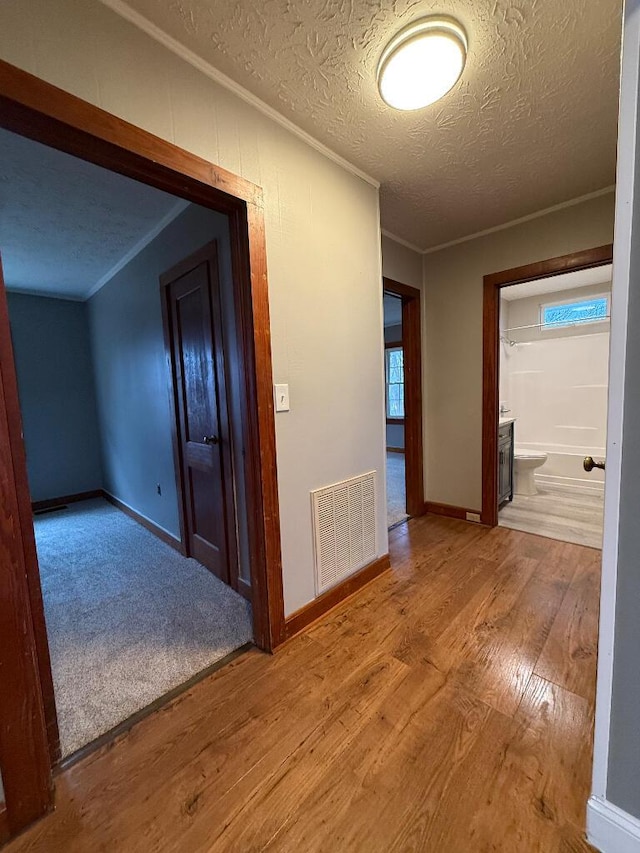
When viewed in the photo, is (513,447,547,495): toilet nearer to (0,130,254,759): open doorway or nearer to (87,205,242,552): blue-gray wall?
(0,130,254,759): open doorway

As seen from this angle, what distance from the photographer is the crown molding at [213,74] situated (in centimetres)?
114

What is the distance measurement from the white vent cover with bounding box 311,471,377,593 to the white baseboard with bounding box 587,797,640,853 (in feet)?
4.08

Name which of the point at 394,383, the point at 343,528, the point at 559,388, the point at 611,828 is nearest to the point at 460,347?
the point at 343,528

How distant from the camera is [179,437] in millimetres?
2627

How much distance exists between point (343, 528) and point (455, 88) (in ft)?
7.22

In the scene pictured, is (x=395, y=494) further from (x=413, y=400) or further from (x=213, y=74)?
(x=213, y=74)

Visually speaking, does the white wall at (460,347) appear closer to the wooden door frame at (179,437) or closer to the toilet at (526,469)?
the toilet at (526,469)

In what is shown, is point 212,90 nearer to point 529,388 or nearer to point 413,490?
point 413,490

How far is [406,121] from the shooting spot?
1.66 metres

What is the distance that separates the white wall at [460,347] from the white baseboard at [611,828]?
231 centimetres

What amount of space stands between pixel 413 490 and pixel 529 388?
2.73 meters

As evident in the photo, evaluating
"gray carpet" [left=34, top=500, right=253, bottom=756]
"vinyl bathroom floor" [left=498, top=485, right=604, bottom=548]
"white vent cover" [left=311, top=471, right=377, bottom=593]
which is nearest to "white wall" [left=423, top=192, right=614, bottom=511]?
"vinyl bathroom floor" [left=498, top=485, right=604, bottom=548]

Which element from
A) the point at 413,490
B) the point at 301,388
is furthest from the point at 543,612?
the point at 301,388

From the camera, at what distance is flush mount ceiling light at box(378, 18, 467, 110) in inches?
48.3
